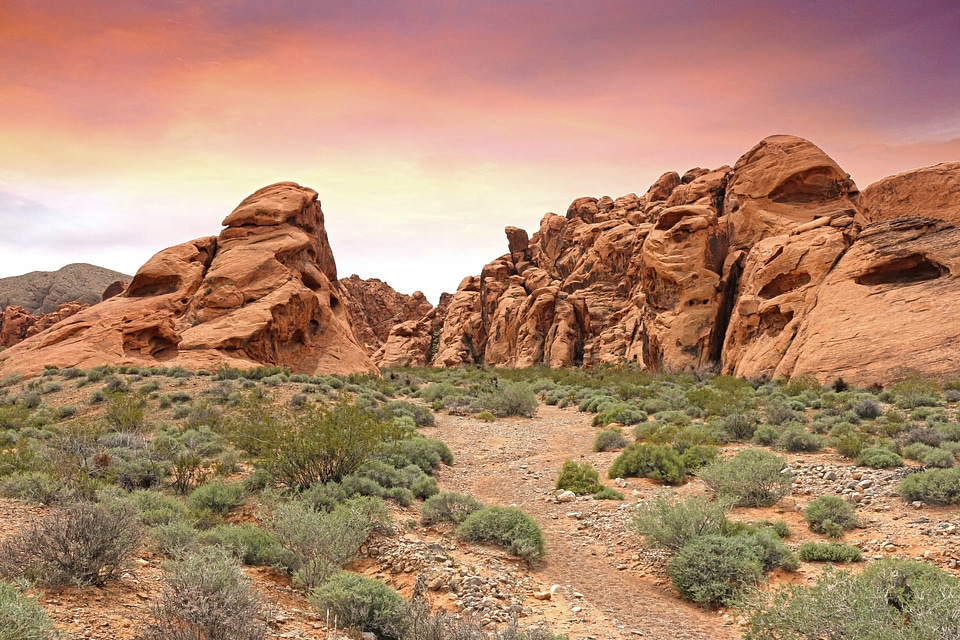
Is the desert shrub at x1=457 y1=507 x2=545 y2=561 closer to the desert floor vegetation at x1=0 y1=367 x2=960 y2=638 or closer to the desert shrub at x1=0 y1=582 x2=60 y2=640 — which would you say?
the desert floor vegetation at x1=0 y1=367 x2=960 y2=638

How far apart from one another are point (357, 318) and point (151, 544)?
78216 millimetres

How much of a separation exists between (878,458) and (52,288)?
3709 inches

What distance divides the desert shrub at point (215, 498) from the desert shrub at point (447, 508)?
10.0 feet

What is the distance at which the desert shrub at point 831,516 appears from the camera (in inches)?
332

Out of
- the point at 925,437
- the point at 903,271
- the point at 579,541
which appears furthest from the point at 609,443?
the point at 903,271

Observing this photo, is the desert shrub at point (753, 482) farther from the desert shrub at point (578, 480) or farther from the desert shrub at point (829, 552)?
the desert shrub at point (578, 480)

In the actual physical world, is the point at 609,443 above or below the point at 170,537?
below

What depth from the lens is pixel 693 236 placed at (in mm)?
36625

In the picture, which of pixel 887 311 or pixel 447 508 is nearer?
pixel 447 508

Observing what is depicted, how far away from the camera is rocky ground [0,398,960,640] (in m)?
5.50

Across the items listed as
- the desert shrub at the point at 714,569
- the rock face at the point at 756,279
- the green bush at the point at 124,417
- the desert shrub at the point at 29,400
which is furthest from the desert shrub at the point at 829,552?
the desert shrub at the point at 29,400

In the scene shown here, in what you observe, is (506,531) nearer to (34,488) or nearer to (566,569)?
(566,569)

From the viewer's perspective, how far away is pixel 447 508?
371 inches

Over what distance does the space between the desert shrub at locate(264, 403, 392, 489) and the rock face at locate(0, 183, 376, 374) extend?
750 inches
